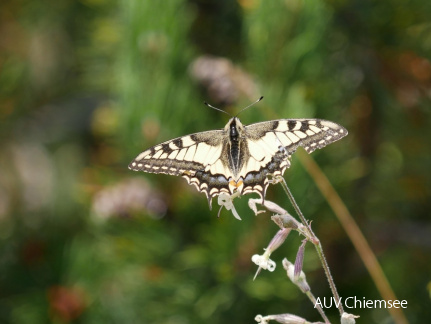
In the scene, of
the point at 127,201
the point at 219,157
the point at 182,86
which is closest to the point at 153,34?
the point at 182,86

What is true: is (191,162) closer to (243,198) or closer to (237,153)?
(237,153)

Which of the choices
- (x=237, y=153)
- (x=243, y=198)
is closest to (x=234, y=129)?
(x=237, y=153)

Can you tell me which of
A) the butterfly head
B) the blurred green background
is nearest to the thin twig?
the blurred green background

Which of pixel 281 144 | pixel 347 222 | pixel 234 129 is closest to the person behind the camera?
pixel 281 144

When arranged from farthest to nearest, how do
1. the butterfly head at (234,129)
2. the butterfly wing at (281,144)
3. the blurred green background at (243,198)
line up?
the blurred green background at (243,198)
the butterfly head at (234,129)
the butterfly wing at (281,144)

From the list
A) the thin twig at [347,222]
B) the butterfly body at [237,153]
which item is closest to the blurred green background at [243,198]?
the thin twig at [347,222]

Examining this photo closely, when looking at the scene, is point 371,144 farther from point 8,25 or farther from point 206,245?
point 8,25

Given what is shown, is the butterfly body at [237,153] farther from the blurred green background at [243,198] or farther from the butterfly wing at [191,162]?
the blurred green background at [243,198]
